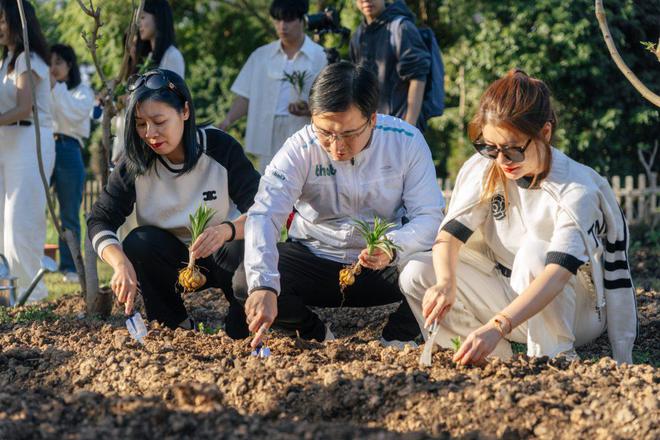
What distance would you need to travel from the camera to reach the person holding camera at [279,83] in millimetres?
6812

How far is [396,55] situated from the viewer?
21.1ft

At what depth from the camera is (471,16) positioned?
12844 millimetres

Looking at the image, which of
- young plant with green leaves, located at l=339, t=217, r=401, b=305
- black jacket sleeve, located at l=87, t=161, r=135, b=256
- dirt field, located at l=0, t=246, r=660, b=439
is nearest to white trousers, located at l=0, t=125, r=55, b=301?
black jacket sleeve, located at l=87, t=161, r=135, b=256

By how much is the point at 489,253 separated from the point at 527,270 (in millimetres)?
476

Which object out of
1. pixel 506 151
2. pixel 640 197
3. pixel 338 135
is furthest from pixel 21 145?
pixel 640 197

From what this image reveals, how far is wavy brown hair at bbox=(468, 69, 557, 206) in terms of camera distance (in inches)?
142

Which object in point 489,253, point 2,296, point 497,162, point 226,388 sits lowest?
point 2,296

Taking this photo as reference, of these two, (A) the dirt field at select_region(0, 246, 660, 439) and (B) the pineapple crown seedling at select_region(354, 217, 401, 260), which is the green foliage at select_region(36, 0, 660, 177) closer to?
(B) the pineapple crown seedling at select_region(354, 217, 401, 260)

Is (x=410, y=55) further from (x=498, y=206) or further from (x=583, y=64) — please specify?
(x=583, y=64)

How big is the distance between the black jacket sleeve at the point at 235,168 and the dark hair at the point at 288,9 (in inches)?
96.2

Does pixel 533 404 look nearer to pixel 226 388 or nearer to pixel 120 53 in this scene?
pixel 226 388

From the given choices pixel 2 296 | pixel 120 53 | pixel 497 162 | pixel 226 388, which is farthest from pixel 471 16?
pixel 226 388

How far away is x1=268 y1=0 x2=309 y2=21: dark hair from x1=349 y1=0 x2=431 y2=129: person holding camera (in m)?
0.45

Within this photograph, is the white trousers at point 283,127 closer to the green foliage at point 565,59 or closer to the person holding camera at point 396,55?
the person holding camera at point 396,55
